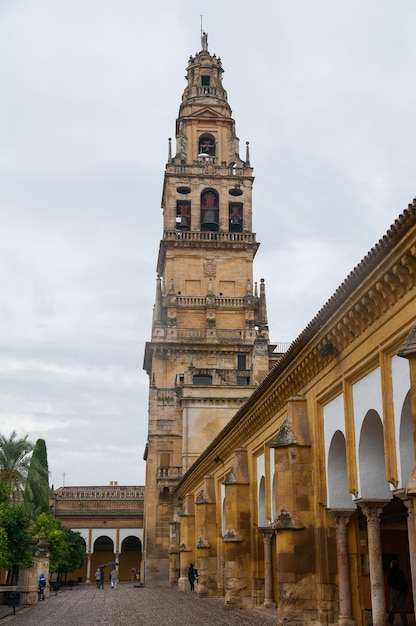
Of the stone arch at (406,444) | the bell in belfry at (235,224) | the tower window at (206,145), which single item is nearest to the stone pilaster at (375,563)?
the stone arch at (406,444)

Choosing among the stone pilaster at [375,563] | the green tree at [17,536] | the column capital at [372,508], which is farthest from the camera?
the green tree at [17,536]

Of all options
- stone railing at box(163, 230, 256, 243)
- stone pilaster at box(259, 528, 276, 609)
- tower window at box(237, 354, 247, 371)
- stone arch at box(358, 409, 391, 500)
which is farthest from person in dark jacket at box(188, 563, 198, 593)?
stone arch at box(358, 409, 391, 500)

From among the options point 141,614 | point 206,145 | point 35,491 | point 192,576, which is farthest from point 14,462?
point 206,145

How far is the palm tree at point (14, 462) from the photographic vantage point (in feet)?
138

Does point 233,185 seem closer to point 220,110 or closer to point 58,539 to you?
point 220,110

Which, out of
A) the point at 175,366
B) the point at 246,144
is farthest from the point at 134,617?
the point at 246,144

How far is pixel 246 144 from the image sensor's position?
190ft

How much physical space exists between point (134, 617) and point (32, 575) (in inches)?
397

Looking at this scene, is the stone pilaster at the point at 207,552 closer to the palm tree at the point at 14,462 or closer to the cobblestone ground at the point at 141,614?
the cobblestone ground at the point at 141,614

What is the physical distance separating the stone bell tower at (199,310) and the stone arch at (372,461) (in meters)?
34.1

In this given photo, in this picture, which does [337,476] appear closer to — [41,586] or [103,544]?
[41,586]

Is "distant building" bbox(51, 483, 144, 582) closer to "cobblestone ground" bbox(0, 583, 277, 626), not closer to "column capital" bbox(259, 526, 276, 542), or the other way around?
"cobblestone ground" bbox(0, 583, 277, 626)

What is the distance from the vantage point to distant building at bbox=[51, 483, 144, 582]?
6775 cm

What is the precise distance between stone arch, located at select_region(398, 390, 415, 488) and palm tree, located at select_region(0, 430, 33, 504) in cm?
3343
